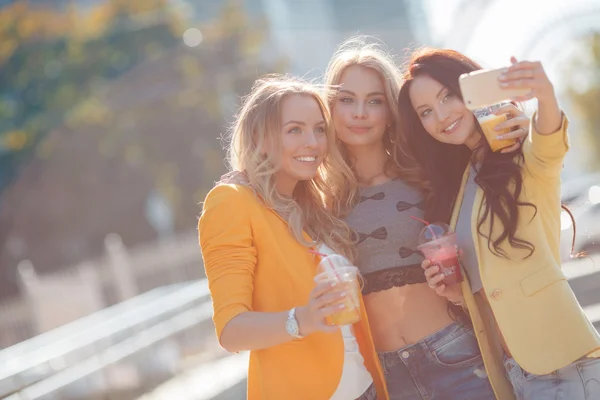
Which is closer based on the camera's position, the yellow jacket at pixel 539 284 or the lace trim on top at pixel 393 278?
the yellow jacket at pixel 539 284

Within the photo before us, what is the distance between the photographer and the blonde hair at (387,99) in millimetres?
3975

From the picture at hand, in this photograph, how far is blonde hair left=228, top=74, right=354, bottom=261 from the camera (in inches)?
132

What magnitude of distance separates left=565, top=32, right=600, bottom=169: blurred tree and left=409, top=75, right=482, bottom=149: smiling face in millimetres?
25292

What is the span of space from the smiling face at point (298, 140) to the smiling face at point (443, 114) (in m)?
0.47

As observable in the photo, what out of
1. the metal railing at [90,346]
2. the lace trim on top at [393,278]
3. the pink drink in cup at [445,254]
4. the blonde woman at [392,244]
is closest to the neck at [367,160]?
the blonde woman at [392,244]

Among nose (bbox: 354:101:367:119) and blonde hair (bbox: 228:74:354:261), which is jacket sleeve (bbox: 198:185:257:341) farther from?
nose (bbox: 354:101:367:119)

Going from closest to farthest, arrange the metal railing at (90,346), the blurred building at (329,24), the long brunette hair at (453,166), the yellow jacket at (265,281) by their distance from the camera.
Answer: the yellow jacket at (265,281) < the long brunette hair at (453,166) < the metal railing at (90,346) < the blurred building at (329,24)

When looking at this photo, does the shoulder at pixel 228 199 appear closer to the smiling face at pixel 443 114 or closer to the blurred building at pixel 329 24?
the smiling face at pixel 443 114

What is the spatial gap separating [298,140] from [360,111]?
662 mm

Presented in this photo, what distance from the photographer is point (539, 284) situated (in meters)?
3.14

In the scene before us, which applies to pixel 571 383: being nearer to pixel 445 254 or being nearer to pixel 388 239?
pixel 445 254

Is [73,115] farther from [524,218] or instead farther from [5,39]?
[524,218]

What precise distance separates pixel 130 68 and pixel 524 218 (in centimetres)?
2124

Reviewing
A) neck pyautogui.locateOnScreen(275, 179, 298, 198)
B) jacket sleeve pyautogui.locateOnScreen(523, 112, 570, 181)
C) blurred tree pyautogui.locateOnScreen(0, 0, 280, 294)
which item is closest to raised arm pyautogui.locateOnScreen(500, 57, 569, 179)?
jacket sleeve pyautogui.locateOnScreen(523, 112, 570, 181)
